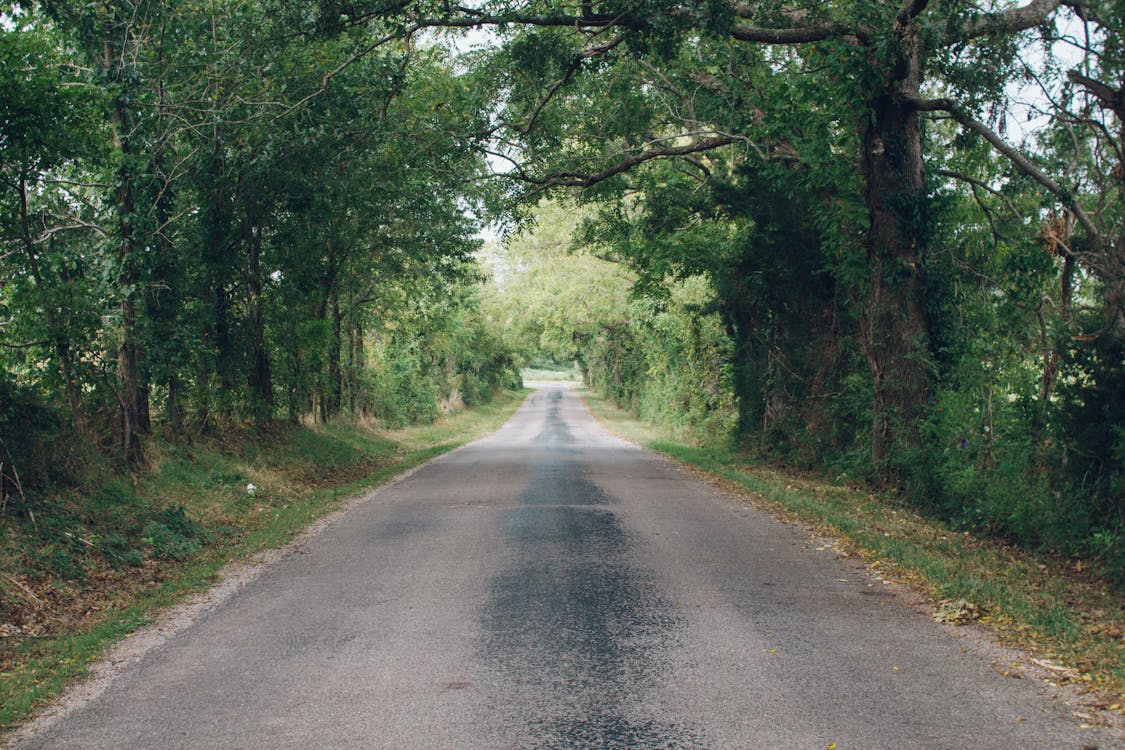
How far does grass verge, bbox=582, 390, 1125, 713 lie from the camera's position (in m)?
5.71

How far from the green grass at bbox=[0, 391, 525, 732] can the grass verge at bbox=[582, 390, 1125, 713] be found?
20.6 ft

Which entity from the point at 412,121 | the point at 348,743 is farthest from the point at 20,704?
the point at 412,121

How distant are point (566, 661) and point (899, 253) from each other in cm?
1041

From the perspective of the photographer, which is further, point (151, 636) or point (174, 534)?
point (174, 534)

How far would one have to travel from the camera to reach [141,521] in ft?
32.4

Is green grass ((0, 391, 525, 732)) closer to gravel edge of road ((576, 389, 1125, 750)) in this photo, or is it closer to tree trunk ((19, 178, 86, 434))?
tree trunk ((19, 178, 86, 434))

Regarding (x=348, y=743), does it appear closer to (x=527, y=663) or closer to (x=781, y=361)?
(x=527, y=663)

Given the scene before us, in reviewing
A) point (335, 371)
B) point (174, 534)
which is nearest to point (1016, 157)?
point (174, 534)

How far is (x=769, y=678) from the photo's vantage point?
16.9 ft

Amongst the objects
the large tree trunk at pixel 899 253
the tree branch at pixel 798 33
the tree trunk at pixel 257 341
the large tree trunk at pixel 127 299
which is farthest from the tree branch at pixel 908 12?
the tree trunk at pixel 257 341

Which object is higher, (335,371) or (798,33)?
(798,33)

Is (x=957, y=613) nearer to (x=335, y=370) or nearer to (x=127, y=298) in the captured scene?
(x=127, y=298)

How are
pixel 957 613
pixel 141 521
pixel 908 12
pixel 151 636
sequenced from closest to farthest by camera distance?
pixel 151 636 < pixel 957 613 < pixel 141 521 < pixel 908 12

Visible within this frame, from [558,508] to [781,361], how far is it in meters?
8.86
